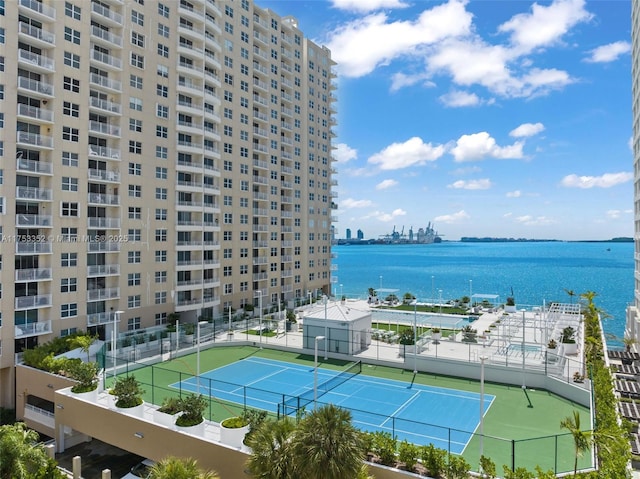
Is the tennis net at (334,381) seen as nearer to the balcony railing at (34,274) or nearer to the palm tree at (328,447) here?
the palm tree at (328,447)

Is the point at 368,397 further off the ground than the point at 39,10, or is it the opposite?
the point at 39,10

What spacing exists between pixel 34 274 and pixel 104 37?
22.1 meters

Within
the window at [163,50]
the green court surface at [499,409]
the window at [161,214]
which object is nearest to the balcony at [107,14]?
the window at [163,50]

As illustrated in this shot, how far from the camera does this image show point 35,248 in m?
35.2

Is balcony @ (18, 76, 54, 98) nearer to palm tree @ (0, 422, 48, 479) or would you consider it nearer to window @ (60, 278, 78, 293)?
window @ (60, 278, 78, 293)

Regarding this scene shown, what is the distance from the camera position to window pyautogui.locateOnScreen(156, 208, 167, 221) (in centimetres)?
4533

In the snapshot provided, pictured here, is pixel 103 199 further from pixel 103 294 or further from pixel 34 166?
pixel 103 294

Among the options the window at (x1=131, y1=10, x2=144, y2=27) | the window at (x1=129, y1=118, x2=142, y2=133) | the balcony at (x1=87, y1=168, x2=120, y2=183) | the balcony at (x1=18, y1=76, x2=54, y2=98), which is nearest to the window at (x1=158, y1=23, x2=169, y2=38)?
the window at (x1=131, y1=10, x2=144, y2=27)

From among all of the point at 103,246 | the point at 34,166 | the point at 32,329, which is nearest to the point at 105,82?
the point at 34,166

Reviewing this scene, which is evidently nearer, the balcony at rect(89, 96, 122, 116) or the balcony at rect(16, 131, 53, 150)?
the balcony at rect(16, 131, 53, 150)

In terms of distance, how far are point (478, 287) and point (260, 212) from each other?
96.0 m

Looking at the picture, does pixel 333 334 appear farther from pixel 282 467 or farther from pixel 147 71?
pixel 147 71

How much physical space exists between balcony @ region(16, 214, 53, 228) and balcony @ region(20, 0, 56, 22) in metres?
15.8

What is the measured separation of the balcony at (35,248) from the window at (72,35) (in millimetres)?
17115
